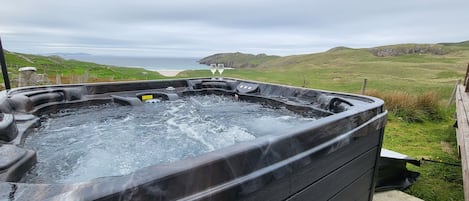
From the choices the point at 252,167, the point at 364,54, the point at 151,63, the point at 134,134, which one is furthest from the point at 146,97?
the point at 151,63

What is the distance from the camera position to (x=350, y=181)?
1350 mm

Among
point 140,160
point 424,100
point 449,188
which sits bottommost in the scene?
point 449,188

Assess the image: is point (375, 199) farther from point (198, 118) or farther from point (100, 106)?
point (100, 106)

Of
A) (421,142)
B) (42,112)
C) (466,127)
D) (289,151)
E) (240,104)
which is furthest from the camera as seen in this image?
(421,142)

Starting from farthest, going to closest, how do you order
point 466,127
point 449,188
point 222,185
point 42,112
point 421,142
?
point 421,142 < point 449,188 < point 42,112 < point 466,127 < point 222,185

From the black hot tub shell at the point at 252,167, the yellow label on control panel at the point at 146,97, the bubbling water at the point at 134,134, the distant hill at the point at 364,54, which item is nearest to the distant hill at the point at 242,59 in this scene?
the distant hill at the point at 364,54

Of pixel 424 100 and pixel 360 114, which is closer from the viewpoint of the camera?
pixel 360 114

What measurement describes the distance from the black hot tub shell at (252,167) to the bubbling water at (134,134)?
A: 13 cm

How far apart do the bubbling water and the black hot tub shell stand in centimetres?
13

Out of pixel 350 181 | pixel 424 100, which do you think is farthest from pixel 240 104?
pixel 424 100

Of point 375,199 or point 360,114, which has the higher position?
point 360,114

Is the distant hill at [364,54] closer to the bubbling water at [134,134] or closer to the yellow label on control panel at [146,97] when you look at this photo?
the yellow label on control panel at [146,97]

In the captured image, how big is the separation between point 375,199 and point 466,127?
2.94 ft

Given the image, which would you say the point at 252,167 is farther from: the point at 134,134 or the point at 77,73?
the point at 77,73
